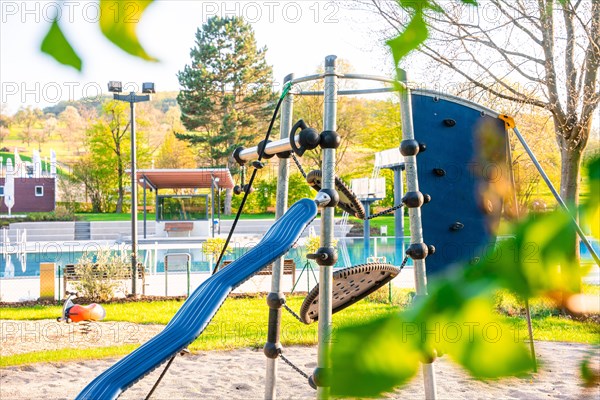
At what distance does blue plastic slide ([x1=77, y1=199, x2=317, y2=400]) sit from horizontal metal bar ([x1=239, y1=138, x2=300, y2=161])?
387 mm

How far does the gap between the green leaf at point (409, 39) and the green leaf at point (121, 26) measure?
→ 0.44 ft

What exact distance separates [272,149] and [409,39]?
7.00 feet

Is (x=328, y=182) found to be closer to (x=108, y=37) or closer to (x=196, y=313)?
(x=196, y=313)

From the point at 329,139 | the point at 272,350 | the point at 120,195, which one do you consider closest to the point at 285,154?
the point at 329,139

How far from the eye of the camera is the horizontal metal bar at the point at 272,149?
7.47ft

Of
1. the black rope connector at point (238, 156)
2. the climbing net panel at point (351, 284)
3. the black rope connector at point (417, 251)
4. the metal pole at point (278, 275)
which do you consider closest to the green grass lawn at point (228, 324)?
the climbing net panel at point (351, 284)

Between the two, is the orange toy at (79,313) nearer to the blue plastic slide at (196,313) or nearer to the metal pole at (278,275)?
the metal pole at (278,275)

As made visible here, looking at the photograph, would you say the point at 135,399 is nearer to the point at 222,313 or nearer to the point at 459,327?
the point at 222,313

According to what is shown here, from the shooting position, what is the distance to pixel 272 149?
240 centimetres

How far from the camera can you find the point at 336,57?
225 centimetres

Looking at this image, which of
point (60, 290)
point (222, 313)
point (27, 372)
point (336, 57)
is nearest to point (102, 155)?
point (60, 290)

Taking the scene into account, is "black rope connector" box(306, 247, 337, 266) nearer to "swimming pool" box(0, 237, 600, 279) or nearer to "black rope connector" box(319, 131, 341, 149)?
"black rope connector" box(319, 131, 341, 149)

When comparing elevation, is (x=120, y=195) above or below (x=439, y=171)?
above

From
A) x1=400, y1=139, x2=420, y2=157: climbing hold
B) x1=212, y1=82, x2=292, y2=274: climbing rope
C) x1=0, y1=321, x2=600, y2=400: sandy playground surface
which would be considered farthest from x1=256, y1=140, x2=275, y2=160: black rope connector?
x1=0, y1=321, x2=600, y2=400: sandy playground surface
